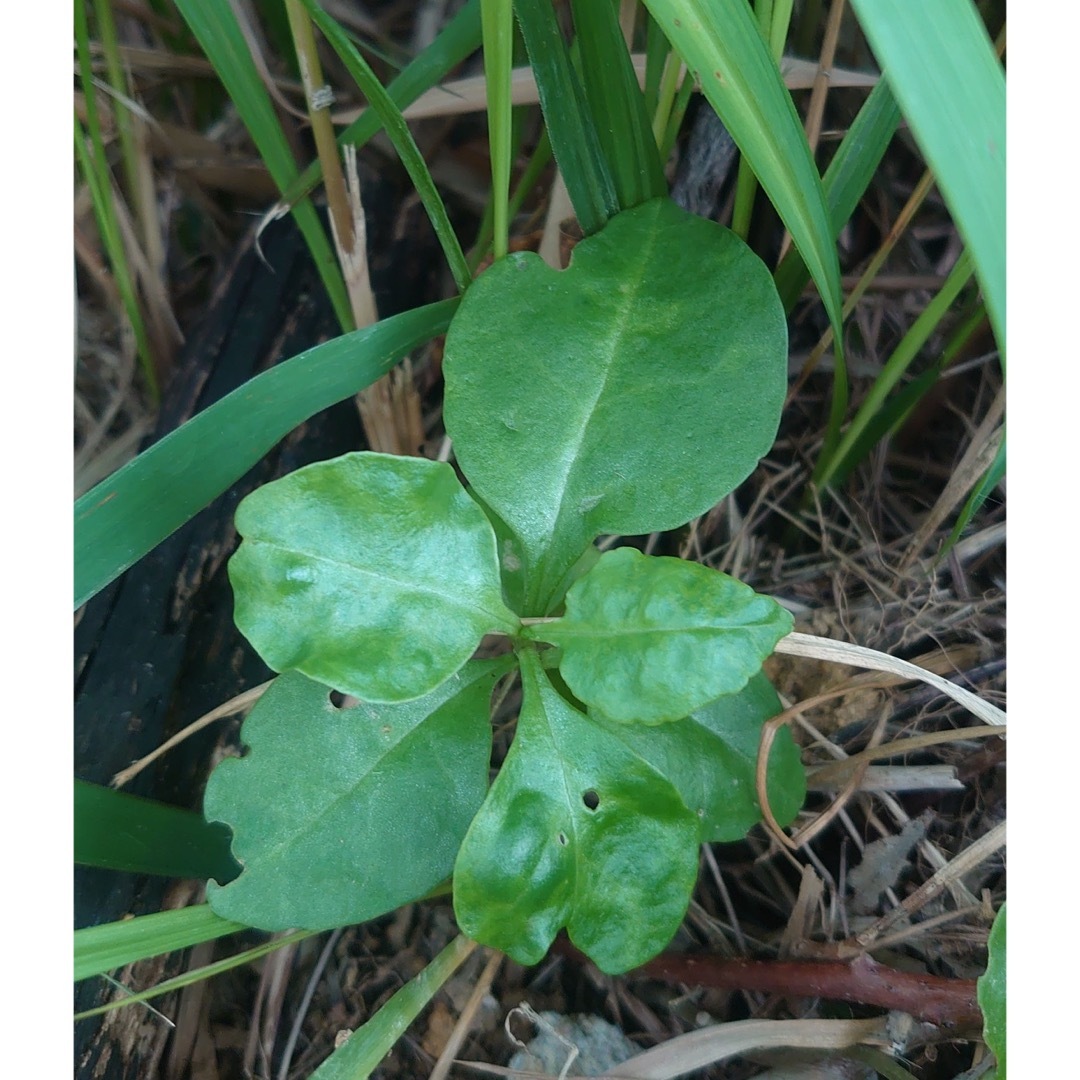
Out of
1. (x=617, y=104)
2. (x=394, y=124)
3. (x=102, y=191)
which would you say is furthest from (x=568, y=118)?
(x=102, y=191)

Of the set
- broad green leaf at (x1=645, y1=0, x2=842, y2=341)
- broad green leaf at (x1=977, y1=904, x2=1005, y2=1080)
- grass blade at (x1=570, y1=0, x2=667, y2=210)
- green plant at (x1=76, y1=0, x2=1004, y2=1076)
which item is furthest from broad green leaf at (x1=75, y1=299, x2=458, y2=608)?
broad green leaf at (x1=977, y1=904, x2=1005, y2=1080)

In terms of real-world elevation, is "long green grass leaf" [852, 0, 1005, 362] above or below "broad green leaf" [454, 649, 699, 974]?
above

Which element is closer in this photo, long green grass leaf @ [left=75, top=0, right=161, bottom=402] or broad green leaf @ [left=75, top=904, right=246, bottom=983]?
broad green leaf @ [left=75, top=904, right=246, bottom=983]

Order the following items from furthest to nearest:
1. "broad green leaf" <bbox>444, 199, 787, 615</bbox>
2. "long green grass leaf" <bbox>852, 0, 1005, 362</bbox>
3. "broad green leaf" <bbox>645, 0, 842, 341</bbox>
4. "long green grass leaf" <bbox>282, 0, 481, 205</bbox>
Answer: "long green grass leaf" <bbox>282, 0, 481, 205</bbox> < "broad green leaf" <bbox>444, 199, 787, 615</bbox> < "broad green leaf" <bbox>645, 0, 842, 341</bbox> < "long green grass leaf" <bbox>852, 0, 1005, 362</bbox>

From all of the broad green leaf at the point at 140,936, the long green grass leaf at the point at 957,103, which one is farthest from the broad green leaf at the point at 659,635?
the broad green leaf at the point at 140,936

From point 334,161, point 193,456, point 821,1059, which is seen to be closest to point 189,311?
point 334,161

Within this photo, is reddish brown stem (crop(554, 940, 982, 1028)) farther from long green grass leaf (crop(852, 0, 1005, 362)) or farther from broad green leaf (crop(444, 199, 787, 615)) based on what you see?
long green grass leaf (crop(852, 0, 1005, 362))
